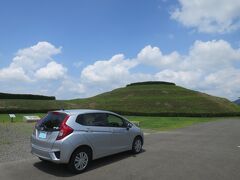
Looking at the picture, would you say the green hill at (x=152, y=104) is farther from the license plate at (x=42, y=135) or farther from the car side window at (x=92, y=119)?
the license plate at (x=42, y=135)

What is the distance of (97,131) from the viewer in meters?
8.48

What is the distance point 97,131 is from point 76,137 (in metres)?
0.93

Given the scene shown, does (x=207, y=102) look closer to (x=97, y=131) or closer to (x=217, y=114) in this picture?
(x=217, y=114)

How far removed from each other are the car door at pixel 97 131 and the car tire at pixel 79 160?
33 centimetres

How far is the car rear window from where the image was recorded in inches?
311

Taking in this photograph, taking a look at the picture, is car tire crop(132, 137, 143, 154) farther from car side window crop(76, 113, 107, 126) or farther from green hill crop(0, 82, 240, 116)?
green hill crop(0, 82, 240, 116)

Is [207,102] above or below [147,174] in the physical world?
above

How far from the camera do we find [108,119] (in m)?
9.36

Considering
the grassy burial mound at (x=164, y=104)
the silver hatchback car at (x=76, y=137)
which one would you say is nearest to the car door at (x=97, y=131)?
the silver hatchback car at (x=76, y=137)

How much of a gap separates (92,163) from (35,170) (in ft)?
5.93

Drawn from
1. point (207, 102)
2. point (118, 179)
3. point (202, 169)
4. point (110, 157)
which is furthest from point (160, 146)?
point (207, 102)

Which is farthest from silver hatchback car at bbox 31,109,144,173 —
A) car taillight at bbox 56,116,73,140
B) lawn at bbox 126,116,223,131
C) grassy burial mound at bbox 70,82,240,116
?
grassy burial mound at bbox 70,82,240,116

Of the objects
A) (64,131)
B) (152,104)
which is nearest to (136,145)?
(64,131)

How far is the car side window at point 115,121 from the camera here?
935 centimetres
